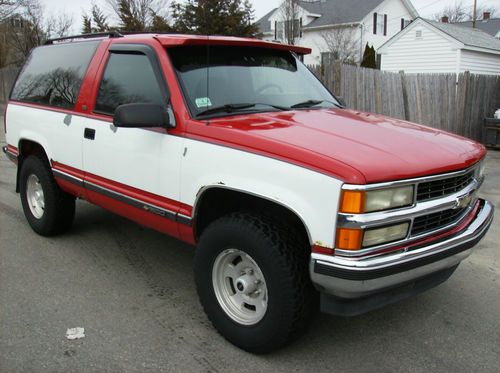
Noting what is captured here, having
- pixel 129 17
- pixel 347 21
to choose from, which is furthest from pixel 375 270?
pixel 347 21

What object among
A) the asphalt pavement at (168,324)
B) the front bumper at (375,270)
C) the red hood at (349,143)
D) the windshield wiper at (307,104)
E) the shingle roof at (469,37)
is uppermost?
the shingle roof at (469,37)

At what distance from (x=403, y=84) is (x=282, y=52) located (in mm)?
7189

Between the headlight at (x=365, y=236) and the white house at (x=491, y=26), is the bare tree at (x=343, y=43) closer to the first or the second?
the white house at (x=491, y=26)

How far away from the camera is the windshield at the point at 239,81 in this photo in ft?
11.1

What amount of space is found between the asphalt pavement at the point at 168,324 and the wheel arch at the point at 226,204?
0.74 metres

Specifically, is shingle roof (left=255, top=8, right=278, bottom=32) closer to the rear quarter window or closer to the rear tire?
the rear quarter window

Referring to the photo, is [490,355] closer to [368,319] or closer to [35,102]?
[368,319]

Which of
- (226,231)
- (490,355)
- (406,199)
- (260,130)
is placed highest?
(260,130)

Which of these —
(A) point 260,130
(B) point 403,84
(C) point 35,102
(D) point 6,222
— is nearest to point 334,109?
(A) point 260,130

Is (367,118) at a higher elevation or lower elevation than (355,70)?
lower

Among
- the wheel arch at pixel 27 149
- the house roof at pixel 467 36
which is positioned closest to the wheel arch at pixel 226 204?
the wheel arch at pixel 27 149

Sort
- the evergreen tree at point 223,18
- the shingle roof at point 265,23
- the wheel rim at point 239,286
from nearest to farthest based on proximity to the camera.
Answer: the wheel rim at point 239,286
the evergreen tree at point 223,18
the shingle roof at point 265,23

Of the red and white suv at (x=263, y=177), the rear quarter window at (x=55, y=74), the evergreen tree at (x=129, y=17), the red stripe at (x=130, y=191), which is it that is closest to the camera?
the red and white suv at (x=263, y=177)

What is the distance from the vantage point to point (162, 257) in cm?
461
